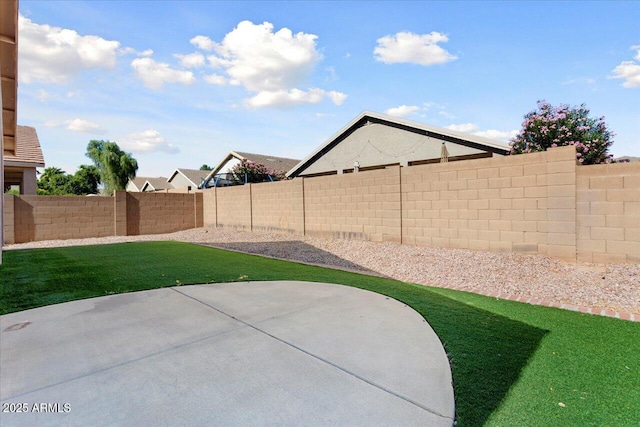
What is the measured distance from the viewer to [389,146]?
730 inches

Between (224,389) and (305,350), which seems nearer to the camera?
(224,389)

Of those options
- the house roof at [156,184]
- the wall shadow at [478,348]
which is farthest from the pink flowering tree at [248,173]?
the house roof at [156,184]

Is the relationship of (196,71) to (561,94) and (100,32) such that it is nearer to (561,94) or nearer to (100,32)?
(100,32)

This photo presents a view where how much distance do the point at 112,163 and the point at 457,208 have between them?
125 ft

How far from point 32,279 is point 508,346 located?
826 centimetres

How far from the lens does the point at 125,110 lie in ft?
48.1

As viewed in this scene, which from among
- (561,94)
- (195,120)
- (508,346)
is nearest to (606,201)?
(508,346)

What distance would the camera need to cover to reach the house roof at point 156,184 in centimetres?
4684

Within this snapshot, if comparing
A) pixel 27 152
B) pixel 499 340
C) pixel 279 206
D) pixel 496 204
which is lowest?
pixel 499 340

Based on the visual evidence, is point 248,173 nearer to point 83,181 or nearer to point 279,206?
point 279,206

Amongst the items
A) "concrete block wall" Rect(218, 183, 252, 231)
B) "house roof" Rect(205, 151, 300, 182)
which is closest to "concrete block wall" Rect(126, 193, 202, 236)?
"concrete block wall" Rect(218, 183, 252, 231)

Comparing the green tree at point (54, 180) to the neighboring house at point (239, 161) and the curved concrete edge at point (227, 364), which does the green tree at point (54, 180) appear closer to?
the neighboring house at point (239, 161)

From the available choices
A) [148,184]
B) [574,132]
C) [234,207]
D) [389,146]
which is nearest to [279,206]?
[234,207]

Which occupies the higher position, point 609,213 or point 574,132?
point 574,132
